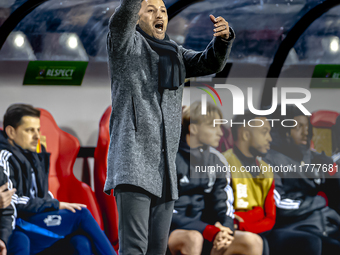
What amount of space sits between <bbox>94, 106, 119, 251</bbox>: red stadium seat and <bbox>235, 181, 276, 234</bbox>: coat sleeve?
1.13m

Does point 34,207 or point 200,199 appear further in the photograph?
point 200,199

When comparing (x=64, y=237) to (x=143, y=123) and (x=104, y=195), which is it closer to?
(x=104, y=195)

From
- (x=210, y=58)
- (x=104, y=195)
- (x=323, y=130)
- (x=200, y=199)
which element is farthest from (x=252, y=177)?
(x=210, y=58)

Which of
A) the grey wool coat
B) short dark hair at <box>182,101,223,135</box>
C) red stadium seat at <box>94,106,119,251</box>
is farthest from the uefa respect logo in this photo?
the grey wool coat

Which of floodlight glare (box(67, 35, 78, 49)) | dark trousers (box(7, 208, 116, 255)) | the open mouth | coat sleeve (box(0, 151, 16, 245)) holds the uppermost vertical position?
the open mouth

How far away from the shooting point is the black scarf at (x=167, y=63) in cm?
121

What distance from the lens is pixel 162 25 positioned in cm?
135

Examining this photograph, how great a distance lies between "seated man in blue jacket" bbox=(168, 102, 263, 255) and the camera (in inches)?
133

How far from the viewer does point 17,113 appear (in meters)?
3.44

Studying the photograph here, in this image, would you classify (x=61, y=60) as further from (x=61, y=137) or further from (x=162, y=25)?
(x=162, y=25)

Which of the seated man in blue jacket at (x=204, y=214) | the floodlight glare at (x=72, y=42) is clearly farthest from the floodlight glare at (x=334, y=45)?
the floodlight glare at (x=72, y=42)

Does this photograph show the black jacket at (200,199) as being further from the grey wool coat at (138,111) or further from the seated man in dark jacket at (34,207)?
the grey wool coat at (138,111)

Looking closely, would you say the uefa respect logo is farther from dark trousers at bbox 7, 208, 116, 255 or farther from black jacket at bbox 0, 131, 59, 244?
black jacket at bbox 0, 131, 59, 244

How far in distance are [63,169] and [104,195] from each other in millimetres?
437
